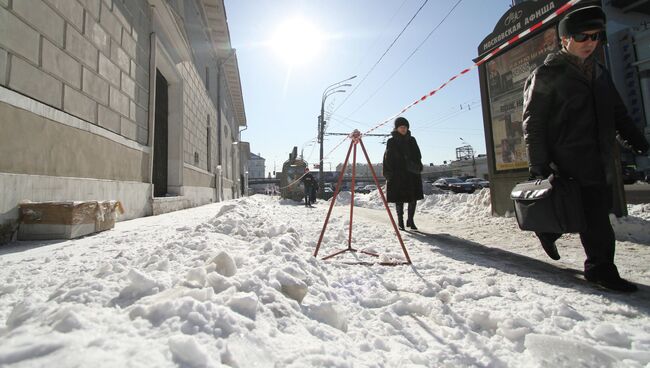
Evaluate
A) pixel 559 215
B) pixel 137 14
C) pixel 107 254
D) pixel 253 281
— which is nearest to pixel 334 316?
pixel 253 281

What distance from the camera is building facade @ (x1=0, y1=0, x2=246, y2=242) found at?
2932 millimetres

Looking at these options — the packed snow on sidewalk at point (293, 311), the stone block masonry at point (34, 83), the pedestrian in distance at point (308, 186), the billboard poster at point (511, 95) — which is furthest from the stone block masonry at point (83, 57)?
the pedestrian in distance at point (308, 186)

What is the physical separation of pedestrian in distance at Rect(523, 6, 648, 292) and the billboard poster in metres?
3.52

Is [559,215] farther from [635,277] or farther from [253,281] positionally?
[253,281]

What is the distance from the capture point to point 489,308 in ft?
5.95

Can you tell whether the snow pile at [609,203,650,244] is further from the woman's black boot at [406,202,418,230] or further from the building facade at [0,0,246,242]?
the building facade at [0,0,246,242]

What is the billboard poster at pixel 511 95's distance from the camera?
5348 millimetres

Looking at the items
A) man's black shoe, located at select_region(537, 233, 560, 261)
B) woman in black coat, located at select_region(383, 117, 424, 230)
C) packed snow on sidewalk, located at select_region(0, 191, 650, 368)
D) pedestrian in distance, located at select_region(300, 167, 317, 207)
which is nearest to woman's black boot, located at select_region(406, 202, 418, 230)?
woman in black coat, located at select_region(383, 117, 424, 230)

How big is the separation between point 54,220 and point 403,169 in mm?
4731

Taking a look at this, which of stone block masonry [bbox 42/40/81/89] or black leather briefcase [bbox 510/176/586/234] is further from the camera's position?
stone block masonry [bbox 42/40/81/89]

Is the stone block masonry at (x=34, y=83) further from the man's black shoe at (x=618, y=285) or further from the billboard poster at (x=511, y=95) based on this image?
the billboard poster at (x=511, y=95)

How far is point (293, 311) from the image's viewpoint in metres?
1.53

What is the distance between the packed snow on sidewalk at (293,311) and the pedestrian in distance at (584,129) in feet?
1.01

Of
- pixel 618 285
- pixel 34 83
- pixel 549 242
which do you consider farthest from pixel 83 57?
pixel 618 285
